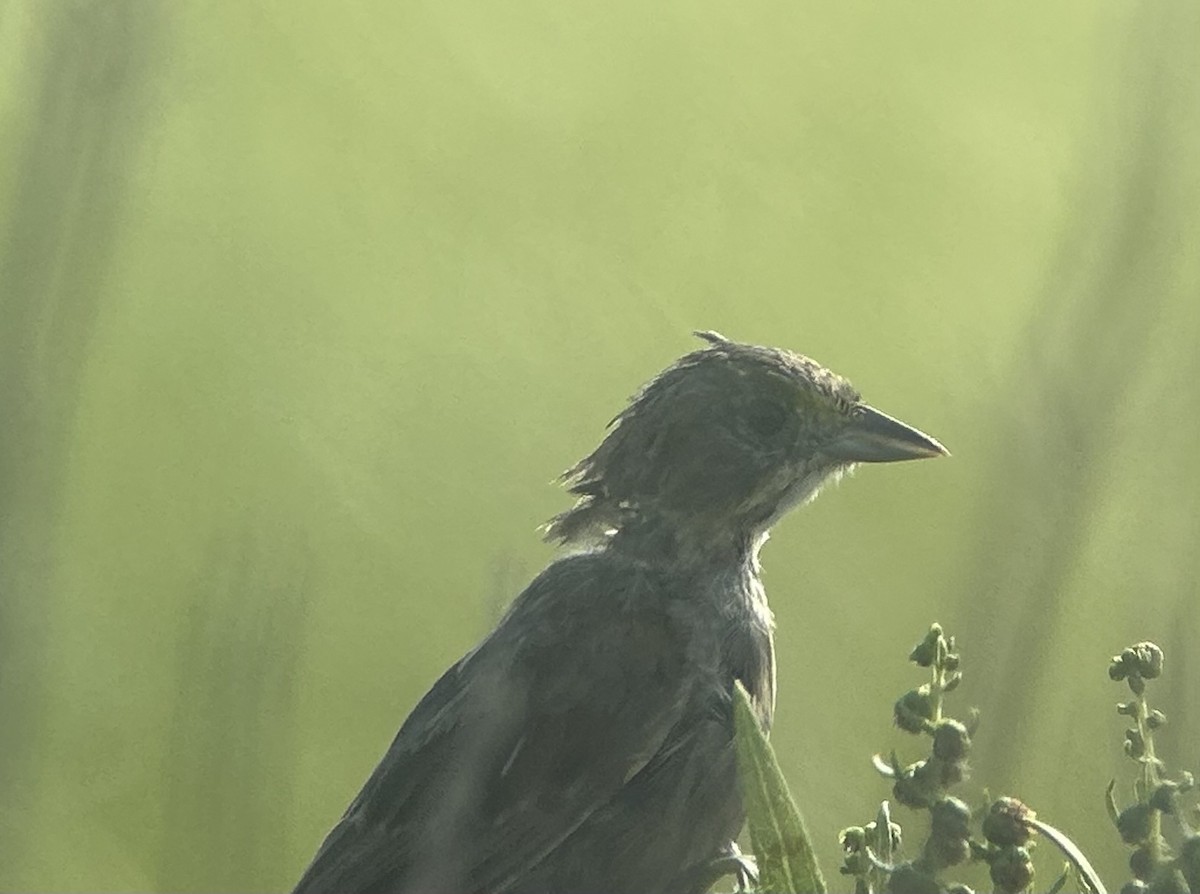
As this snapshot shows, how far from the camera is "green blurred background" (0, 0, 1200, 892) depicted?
1.96m

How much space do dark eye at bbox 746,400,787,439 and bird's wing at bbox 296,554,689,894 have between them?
0.81 ft

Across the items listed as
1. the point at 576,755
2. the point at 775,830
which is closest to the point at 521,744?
the point at 576,755

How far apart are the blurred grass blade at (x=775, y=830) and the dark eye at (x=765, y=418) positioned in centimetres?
101

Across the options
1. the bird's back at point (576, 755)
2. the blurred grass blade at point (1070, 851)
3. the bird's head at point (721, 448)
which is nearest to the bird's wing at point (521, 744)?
the bird's back at point (576, 755)

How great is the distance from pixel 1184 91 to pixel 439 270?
97 cm

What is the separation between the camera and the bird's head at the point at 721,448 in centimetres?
204

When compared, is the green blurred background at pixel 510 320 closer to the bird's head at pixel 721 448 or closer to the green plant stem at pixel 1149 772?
the bird's head at pixel 721 448

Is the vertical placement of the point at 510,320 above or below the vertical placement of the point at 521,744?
above

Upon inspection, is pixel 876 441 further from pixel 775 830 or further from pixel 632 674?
pixel 775 830

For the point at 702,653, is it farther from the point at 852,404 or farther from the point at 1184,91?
the point at 1184,91

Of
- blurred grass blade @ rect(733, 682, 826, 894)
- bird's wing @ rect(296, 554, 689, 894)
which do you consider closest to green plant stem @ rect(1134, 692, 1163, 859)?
blurred grass blade @ rect(733, 682, 826, 894)

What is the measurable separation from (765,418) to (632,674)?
0.41 meters

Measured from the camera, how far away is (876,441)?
1987 millimetres

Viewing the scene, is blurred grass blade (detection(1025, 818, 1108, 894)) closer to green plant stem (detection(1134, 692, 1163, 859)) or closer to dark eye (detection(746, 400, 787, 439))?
green plant stem (detection(1134, 692, 1163, 859))
